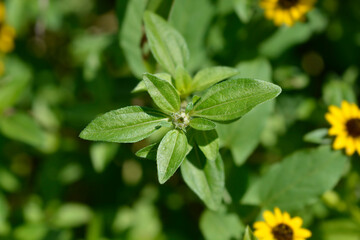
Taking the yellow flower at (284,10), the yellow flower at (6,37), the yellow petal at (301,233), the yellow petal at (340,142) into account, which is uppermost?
the yellow flower at (6,37)

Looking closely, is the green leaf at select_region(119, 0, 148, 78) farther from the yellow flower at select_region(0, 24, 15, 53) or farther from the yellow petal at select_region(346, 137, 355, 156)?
the yellow flower at select_region(0, 24, 15, 53)

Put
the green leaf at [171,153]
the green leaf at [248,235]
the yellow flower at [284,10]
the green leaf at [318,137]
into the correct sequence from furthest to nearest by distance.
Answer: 1. the yellow flower at [284,10]
2. the green leaf at [318,137]
3. the green leaf at [248,235]
4. the green leaf at [171,153]

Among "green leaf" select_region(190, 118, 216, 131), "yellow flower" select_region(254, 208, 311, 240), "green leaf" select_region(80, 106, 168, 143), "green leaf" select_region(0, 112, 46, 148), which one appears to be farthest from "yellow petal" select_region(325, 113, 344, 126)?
"green leaf" select_region(0, 112, 46, 148)

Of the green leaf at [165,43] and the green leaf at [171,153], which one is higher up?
the green leaf at [165,43]

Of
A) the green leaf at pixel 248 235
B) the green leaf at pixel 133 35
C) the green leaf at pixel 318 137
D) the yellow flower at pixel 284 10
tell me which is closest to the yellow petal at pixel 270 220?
the green leaf at pixel 248 235

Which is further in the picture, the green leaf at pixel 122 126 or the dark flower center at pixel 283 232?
the dark flower center at pixel 283 232

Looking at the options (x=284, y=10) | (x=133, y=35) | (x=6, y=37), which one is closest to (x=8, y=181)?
(x=6, y=37)

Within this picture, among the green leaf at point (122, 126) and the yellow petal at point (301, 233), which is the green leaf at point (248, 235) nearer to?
the yellow petal at point (301, 233)

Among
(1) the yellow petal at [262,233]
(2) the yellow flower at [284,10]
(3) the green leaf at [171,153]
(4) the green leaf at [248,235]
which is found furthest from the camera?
(2) the yellow flower at [284,10]
